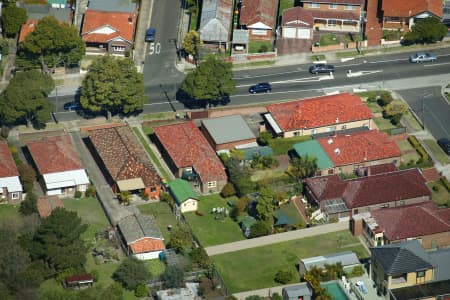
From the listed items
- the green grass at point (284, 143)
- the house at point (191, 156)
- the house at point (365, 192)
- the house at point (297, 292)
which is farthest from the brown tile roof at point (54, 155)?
the house at point (297, 292)

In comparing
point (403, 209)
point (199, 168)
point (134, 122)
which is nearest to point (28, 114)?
point (134, 122)

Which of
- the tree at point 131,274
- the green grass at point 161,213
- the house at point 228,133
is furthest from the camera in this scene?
the house at point 228,133

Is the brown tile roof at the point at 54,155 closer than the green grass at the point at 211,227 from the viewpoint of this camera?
No

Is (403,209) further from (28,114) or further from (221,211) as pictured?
(28,114)

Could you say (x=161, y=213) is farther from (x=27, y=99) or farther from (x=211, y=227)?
(x=27, y=99)

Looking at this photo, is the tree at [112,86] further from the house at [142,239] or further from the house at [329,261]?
the house at [329,261]

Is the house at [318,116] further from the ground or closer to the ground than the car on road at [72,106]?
further from the ground

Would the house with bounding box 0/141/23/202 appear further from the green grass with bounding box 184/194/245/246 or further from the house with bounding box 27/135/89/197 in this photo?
the green grass with bounding box 184/194/245/246
